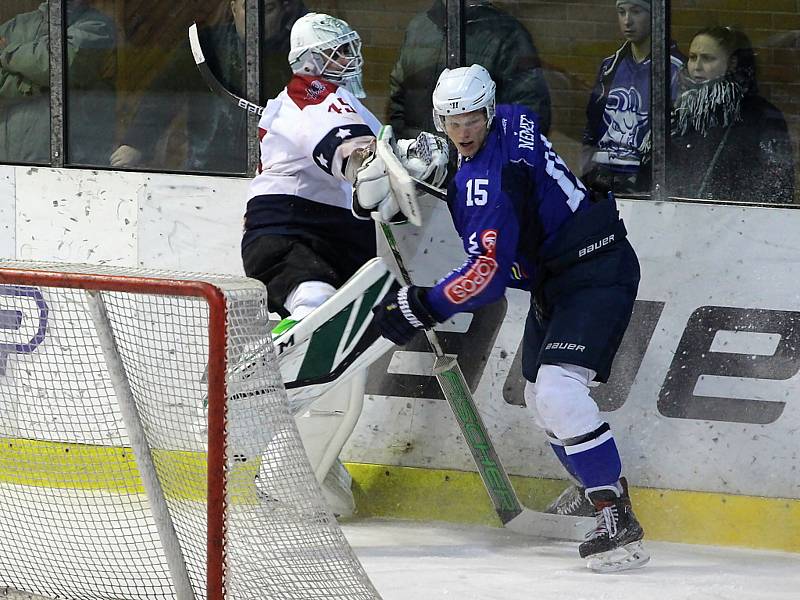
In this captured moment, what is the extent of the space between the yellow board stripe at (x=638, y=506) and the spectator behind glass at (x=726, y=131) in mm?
832

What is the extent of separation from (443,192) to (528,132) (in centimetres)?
36

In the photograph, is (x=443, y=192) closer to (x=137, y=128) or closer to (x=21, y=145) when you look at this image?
(x=137, y=128)

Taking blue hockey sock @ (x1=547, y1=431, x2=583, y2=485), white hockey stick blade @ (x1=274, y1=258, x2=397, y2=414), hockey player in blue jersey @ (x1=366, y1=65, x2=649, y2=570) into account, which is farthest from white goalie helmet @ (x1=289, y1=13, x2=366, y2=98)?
blue hockey sock @ (x1=547, y1=431, x2=583, y2=485)

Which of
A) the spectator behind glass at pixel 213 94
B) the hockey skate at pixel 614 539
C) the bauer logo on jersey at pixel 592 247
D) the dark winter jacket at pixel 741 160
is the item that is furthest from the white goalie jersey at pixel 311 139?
the hockey skate at pixel 614 539

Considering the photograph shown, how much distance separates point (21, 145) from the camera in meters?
4.57

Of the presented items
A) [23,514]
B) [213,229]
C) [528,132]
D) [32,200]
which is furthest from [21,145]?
[528,132]

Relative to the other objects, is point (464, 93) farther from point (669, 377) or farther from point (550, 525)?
point (550, 525)

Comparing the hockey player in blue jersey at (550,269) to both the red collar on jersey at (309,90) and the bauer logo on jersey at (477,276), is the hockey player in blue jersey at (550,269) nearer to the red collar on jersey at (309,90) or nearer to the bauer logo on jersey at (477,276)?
the bauer logo on jersey at (477,276)

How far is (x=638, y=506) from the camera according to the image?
390cm

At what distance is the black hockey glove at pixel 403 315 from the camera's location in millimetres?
3430

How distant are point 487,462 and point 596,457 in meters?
0.47

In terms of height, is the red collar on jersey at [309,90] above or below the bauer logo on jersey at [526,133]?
above

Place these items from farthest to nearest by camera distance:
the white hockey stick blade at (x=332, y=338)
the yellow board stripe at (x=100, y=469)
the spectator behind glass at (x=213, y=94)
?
the spectator behind glass at (x=213, y=94), the white hockey stick blade at (x=332, y=338), the yellow board stripe at (x=100, y=469)

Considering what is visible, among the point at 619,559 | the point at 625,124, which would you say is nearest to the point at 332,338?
the point at 619,559
